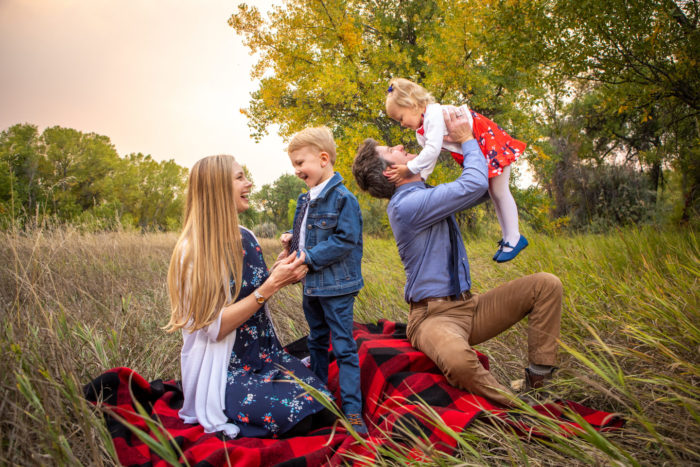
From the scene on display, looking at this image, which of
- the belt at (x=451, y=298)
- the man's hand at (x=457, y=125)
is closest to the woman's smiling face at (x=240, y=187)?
the belt at (x=451, y=298)

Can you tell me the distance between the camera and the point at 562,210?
1177 cm

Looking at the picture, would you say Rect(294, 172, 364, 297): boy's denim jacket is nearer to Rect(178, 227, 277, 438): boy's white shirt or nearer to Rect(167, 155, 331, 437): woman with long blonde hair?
Rect(167, 155, 331, 437): woman with long blonde hair

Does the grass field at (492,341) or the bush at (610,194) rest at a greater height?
the bush at (610,194)

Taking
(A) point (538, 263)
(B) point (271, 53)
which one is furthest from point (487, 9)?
(B) point (271, 53)

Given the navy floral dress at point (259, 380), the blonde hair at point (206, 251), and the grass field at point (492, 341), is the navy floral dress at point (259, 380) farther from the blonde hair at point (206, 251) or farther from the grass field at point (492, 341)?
the grass field at point (492, 341)

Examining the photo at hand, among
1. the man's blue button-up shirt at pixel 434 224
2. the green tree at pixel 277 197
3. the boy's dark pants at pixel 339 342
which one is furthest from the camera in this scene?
the green tree at pixel 277 197

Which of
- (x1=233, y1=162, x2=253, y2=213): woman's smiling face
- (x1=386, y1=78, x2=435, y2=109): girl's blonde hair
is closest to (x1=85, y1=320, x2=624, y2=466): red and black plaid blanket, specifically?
(x1=233, y1=162, x2=253, y2=213): woman's smiling face

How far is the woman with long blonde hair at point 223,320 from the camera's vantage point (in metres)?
1.96

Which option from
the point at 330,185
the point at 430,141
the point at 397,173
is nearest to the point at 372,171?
the point at 397,173

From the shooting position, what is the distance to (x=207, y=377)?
2.02 metres

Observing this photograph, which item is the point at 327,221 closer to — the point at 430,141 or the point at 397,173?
→ the point at 397,173

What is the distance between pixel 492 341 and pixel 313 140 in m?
2.00

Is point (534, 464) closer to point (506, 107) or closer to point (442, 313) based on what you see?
point (442, 313)

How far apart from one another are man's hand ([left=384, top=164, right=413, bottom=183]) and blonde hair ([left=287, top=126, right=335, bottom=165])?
42 centimetres
